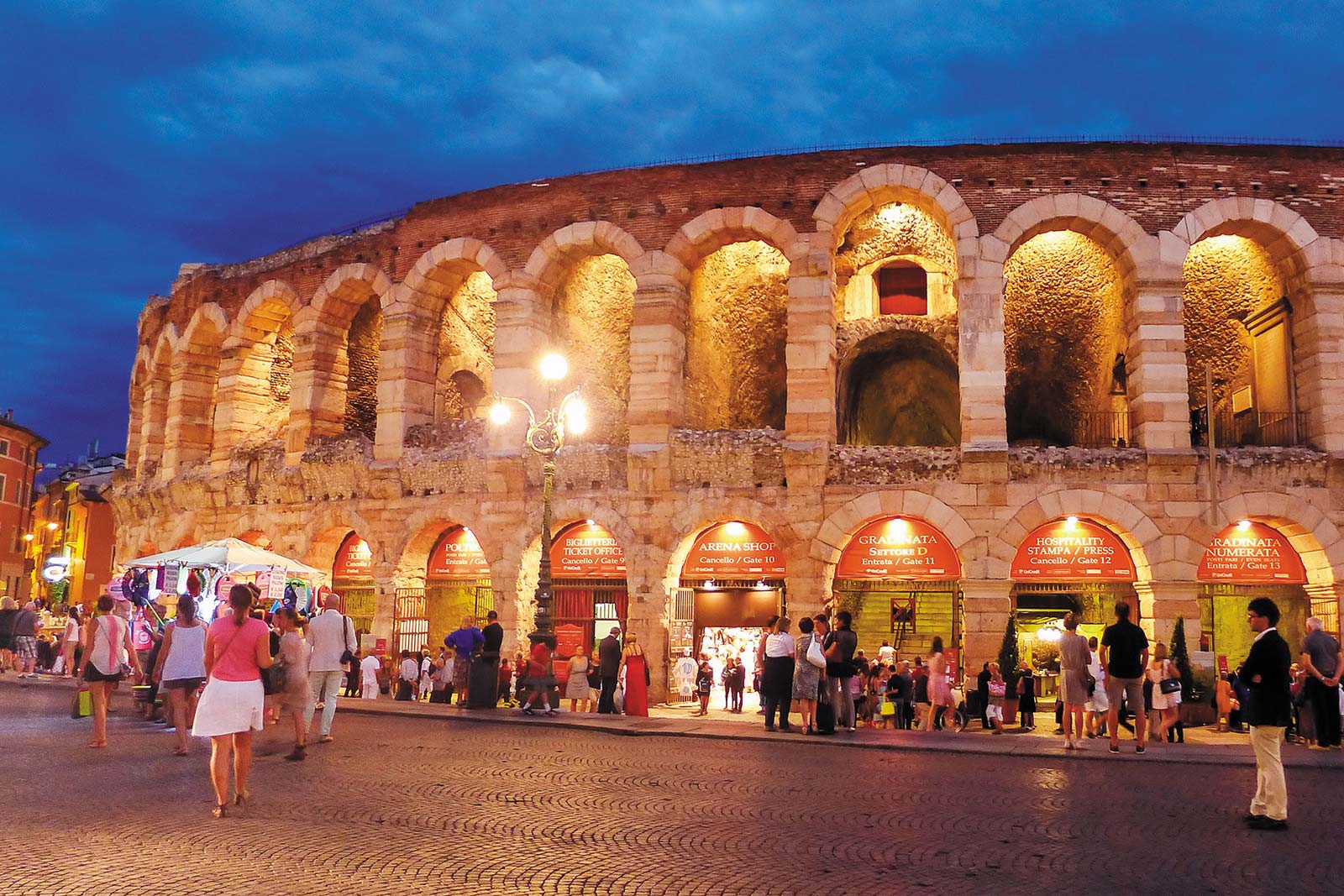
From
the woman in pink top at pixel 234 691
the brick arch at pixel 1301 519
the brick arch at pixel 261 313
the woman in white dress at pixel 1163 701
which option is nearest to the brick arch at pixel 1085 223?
the brick arch at pixel 1301 519

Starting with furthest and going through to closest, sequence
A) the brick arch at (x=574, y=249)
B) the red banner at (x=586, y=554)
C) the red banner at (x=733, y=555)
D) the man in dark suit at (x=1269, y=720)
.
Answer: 1. the brick arch at (x=574, y=249)
2. the red banner at (x=586, y=554)
3. the red banner at (x=733, y=555)
4. the man in dark suit at (x=1269, y=720)

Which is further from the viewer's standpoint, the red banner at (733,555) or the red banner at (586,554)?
the red banner at (586,554)

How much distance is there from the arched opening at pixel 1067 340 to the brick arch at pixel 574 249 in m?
7.21

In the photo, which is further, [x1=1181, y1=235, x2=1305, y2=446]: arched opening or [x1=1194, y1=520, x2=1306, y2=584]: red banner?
[x1=1181, y1=235, x2=1305, y2=446]: arched opening

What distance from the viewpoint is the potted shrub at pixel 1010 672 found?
1521cm

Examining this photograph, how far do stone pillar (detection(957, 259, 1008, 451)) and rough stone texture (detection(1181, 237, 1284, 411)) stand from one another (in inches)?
156

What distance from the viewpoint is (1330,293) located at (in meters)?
17.4

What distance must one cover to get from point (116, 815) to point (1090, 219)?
55.3 ft

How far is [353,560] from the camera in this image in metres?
22.1

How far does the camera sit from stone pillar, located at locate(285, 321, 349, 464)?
72.7ft

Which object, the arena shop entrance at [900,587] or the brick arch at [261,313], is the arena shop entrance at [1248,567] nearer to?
the arena shop entrance at [900,587]

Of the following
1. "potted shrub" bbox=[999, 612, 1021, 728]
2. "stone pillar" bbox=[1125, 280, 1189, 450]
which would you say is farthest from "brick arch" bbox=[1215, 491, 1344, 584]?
"potted shrub" bbox=[999, 612, 1021, 728]

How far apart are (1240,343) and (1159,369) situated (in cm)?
370

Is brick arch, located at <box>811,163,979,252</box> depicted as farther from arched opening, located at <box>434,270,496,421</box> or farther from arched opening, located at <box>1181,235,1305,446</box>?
arched opening, located at <box>434,270,496,421</box>
